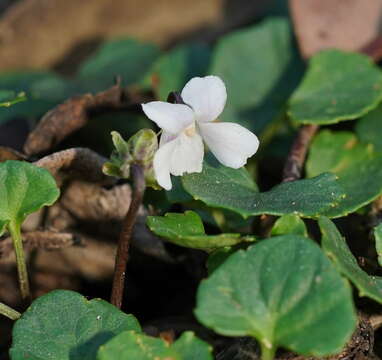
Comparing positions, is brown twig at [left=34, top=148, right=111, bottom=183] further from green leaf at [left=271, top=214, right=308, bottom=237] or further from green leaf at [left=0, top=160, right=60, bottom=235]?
green leaf at [left=271, top=214, right=308, bottom=237]

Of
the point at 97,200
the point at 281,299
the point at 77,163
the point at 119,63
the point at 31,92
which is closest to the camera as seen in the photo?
the point at 281,299

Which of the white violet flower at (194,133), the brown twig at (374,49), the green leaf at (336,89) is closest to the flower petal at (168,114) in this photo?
the white violet flower at (194,133)

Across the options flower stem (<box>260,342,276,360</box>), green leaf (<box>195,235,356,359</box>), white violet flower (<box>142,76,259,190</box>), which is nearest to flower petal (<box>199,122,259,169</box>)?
white violet flower (<box>142,76,259,190</box>)

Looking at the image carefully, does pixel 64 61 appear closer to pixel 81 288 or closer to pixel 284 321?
pixel 81 288

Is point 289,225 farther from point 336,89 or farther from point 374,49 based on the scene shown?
point 374,49

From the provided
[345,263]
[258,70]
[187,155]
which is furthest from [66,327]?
[258,70]
